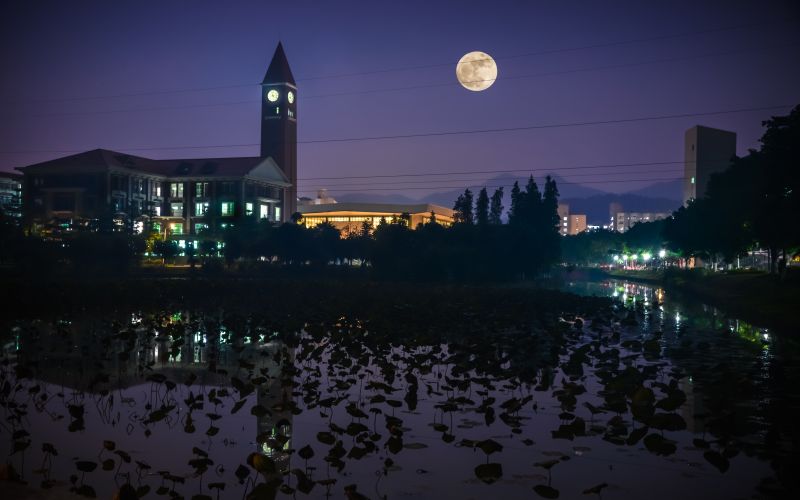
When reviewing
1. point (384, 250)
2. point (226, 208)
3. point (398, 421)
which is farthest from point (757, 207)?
point (226, 208)

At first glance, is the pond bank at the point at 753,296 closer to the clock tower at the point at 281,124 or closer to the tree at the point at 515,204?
the tree at the point at 515,204

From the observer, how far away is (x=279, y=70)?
146 metres

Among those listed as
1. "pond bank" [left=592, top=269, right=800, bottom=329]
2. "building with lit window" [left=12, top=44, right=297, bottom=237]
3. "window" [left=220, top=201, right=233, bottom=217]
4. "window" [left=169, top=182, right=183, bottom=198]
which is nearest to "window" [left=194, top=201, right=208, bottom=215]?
"building with lit window" [left=12, top=44, right=297, bottom=237]

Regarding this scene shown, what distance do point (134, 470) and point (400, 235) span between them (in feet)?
200

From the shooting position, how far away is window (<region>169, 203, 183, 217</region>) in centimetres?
12512

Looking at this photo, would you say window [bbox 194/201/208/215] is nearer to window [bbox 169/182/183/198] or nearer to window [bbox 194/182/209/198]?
window [bbox 194/182/209/198]

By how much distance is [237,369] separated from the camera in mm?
17891

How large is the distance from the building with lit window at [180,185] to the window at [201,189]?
0.41 feet

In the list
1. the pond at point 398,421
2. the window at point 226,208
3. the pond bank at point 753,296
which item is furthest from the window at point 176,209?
the pond at point 398,421

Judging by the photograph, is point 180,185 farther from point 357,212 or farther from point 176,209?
point 357,212

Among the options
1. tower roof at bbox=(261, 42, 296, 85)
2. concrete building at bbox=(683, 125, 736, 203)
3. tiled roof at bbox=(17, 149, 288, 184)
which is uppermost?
tower roof at bbox=(261, 42, 296, 85)

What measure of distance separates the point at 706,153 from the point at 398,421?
169028mm

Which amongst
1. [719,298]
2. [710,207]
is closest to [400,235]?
[719,298]

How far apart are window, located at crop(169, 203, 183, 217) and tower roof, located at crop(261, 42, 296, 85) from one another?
122ft
